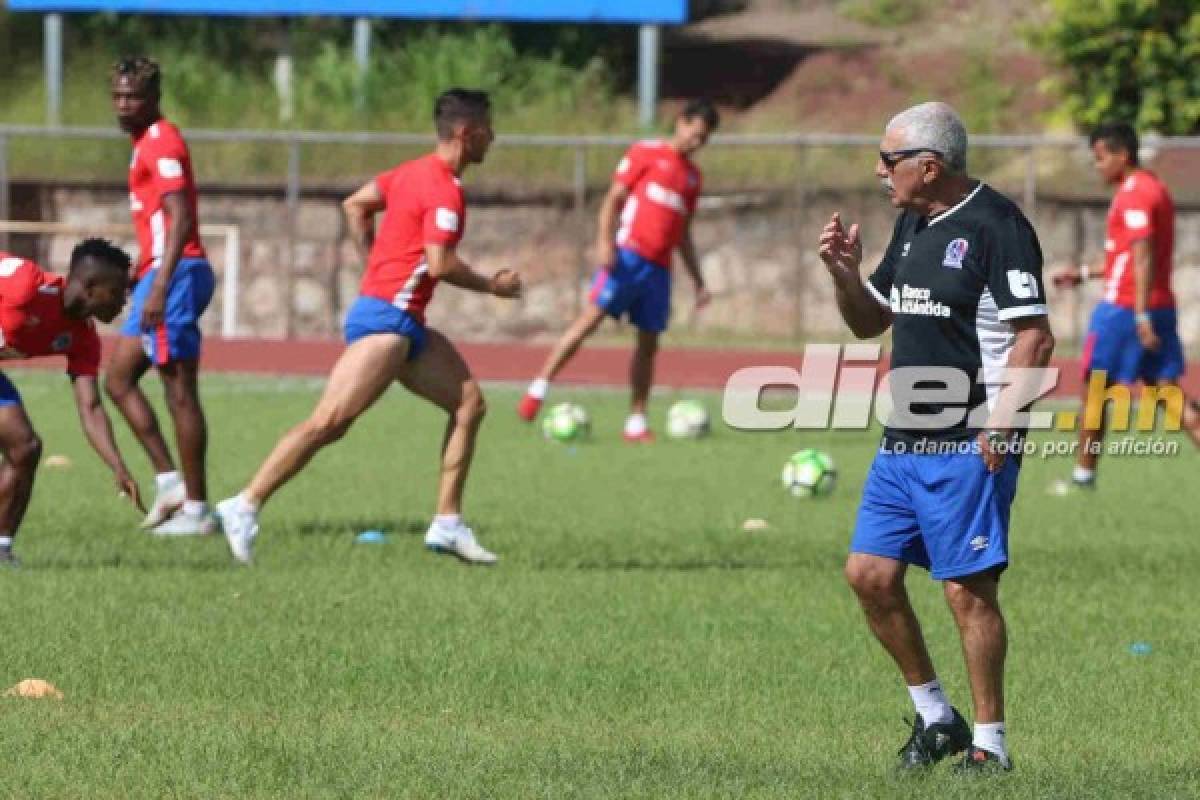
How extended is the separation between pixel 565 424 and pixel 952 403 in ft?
34.3

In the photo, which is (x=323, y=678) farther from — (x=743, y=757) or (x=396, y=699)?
(x=743, y=757)

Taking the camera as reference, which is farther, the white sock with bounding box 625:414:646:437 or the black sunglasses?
the white sock with bounding box 625:414:646:437

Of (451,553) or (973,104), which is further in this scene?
(973,104)

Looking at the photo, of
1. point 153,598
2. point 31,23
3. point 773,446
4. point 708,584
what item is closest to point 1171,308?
point 773,446

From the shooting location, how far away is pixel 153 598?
1006cm

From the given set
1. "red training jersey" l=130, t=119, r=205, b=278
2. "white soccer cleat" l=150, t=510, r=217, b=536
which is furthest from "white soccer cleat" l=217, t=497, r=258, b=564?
"red training jersey" l=130, t=119, r=205, b=278

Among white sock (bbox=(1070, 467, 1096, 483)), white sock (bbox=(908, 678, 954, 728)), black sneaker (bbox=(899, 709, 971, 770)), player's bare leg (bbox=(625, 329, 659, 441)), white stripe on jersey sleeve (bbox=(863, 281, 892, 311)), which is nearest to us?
black sneaker (bbox=(899, 709, 971, 770))

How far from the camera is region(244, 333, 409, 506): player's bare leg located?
35.8 ft

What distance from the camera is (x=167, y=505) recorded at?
478 inches

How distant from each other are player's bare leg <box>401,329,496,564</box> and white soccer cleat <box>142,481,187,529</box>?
1.49 meters

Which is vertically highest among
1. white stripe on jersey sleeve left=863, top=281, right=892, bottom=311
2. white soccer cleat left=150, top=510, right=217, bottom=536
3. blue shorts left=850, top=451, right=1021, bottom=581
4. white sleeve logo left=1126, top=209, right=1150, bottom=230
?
white stripe on jersey sleeve left=863, top=281, right=892, bottom=311

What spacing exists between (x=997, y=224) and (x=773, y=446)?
10.6 metres

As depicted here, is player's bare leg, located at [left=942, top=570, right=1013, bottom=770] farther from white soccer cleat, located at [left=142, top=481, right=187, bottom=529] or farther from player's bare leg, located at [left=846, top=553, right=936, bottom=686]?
white soccer cleat, located at [left=142, top=481, right=187, bottom=529]

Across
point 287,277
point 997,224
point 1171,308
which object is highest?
point 997,224
